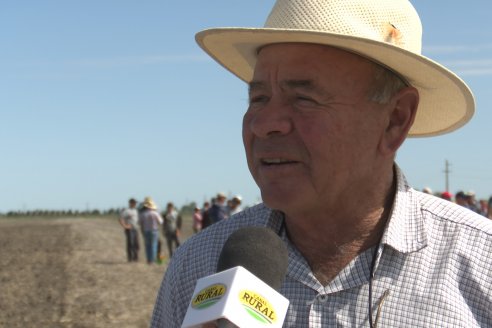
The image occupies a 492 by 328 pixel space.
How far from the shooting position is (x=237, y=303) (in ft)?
7.29

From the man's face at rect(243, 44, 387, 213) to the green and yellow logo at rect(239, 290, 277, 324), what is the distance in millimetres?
898

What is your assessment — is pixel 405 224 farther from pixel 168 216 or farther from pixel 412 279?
pixel 168 216

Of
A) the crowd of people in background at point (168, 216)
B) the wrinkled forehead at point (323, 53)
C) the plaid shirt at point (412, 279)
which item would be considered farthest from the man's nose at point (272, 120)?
the crowd of people in background at point (168, 216)

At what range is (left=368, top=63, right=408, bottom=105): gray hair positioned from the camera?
337cm

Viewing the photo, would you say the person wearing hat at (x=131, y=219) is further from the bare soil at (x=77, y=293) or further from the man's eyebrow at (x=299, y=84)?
the man's eyebrow at (x=299, y=84)

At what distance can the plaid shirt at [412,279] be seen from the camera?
3074mm

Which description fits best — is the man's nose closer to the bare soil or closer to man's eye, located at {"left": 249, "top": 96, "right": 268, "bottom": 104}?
man's eye, located at {"left": 249, "top": 96, "right": 268, "bottom": 104}

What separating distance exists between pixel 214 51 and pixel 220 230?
0.77 meters

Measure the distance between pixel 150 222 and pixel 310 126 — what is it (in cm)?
2112

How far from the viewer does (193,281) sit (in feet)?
11.4

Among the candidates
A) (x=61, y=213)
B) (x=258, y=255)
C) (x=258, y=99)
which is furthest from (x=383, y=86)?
(x=61, y=213)

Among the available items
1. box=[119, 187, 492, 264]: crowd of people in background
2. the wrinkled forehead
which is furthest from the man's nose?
box=[119, 187, 492, 264]: crowd of people in background

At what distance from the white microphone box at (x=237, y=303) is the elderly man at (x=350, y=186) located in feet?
2.78

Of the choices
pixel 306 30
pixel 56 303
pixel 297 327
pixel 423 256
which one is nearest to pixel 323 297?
pixel 297 327
